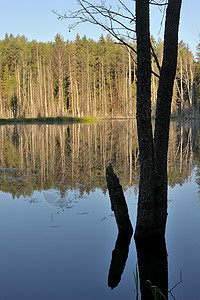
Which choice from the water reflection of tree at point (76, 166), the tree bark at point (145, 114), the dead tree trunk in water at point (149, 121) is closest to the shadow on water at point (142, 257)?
the dead tree trunk in water at point (149, 121)

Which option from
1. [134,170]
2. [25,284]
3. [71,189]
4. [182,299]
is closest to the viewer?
[182,299]

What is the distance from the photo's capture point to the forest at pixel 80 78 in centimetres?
6022

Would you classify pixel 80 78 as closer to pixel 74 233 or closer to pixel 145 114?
pixel 74 233

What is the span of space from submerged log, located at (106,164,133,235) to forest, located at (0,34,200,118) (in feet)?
176

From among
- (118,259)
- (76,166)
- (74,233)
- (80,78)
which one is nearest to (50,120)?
(80,78)

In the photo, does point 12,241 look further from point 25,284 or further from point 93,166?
point 93,166

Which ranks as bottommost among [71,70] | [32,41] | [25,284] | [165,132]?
[25,284]

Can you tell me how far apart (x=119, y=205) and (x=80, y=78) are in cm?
6103

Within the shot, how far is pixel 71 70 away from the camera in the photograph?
5625 centimetres

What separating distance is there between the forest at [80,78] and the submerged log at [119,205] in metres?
53.6

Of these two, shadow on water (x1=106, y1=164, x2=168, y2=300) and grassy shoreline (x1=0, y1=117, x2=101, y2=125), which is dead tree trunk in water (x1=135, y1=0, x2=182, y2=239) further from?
grassy shoreline (x1=0, y1=117, x2=101, y2=125)

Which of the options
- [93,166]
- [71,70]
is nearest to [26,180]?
[93,166]

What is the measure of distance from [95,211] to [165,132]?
229 centimetres

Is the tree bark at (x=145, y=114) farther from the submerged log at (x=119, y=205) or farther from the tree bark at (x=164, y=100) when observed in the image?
the submerged log at (x=119, y=205)
